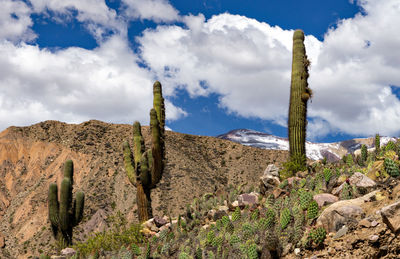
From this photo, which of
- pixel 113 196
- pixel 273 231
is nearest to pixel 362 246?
pixel 273 231

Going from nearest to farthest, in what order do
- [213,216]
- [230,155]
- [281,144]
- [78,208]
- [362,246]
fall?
1. [362,246]
2. [213,216]
3. [78,208]
4. [230,155]
5. [281,144]

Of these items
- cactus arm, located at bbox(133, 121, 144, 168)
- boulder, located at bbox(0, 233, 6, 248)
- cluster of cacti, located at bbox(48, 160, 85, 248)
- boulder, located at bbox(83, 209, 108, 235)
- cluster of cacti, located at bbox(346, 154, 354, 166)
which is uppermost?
cactus arm, located at bbox(133, 121, 144, 168)

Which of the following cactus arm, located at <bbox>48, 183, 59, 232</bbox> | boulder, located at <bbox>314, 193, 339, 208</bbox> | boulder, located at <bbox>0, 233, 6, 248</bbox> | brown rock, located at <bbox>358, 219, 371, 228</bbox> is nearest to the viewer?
brown rock, located at <bbox>358, 219, 371, 228</bbox>

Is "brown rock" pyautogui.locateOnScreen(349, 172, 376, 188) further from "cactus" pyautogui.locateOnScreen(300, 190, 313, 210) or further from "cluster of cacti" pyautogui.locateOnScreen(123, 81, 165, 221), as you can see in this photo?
"cluster of cacti" pyautogui.locateOnScreen(123, 81, 165, 221)

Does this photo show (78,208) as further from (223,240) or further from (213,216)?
(223,240)

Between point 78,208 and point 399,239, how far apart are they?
16.9 metres

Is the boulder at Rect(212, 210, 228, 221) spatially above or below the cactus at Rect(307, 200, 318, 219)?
below

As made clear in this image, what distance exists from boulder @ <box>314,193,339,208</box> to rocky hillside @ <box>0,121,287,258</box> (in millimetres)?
29669

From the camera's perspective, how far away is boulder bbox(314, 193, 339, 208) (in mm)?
7090

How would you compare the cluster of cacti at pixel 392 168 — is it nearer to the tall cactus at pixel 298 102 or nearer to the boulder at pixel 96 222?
the tall cactus at pixel 298 102

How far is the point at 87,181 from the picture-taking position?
149ft

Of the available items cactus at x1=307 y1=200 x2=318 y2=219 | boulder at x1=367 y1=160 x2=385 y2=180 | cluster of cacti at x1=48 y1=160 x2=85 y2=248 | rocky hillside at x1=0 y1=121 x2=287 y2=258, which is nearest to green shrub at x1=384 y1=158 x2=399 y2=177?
boulder at x1=367 y1=160 x2=385 y2=180

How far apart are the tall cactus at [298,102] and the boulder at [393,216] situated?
21.4 ft

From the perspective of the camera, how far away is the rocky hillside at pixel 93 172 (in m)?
39.1
